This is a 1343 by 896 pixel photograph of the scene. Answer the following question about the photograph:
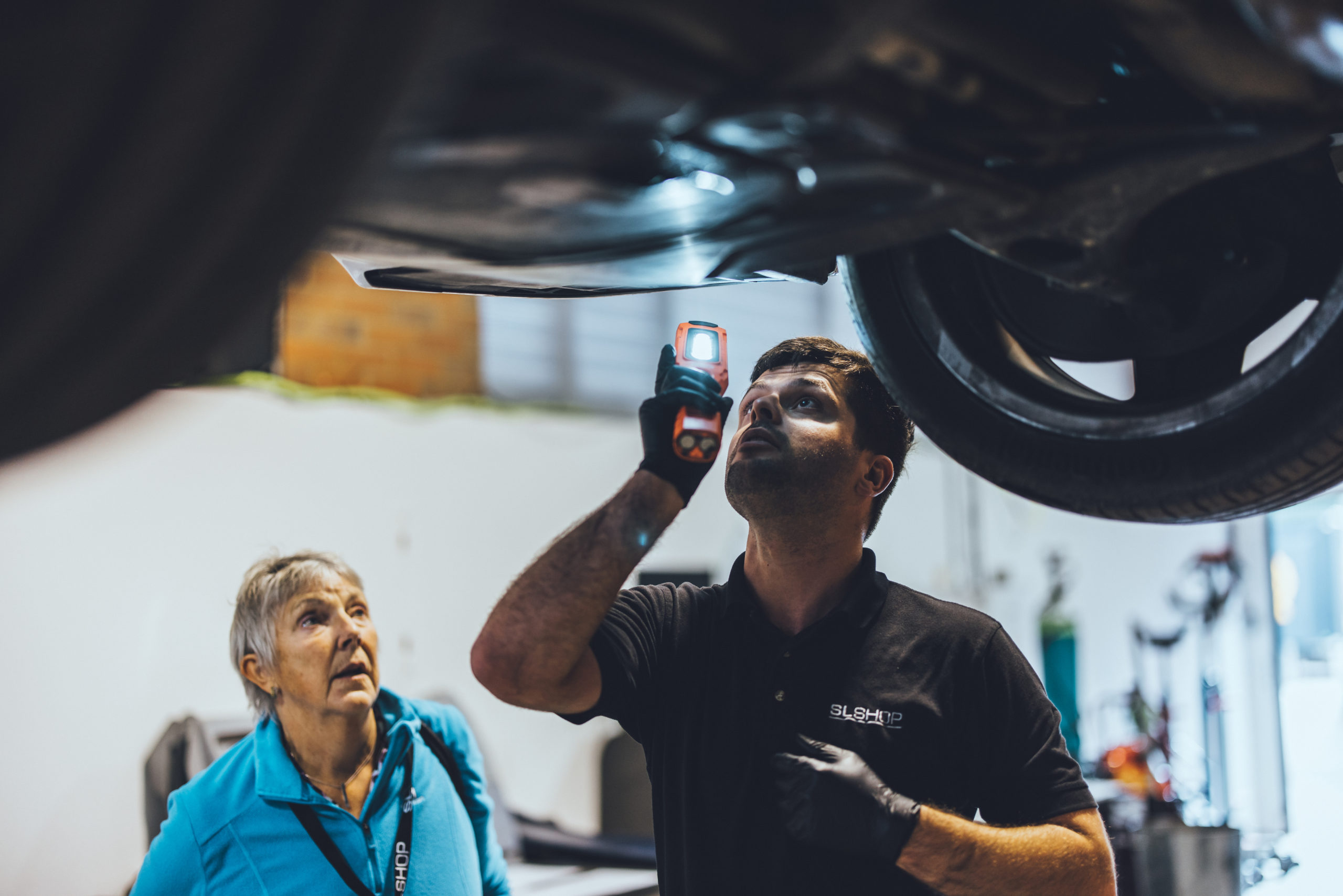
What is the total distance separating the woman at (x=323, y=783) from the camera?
1.76 meters

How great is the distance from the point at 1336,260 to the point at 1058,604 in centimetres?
479

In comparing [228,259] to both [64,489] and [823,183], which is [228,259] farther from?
[64,489]

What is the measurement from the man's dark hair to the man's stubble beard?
113 millimetres

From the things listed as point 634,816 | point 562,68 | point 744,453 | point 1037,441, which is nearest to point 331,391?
point 634,816

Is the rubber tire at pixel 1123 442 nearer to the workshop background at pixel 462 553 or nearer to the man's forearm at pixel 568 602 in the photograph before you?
the man's forearm at pixel 568 602

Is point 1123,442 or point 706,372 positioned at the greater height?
point 706,372

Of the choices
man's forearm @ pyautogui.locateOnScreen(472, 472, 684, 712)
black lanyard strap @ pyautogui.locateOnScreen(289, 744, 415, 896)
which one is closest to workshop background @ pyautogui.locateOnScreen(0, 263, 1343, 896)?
black lanyard strap @ pyautogui.locateOnScreen(289, 744, 415, 896)

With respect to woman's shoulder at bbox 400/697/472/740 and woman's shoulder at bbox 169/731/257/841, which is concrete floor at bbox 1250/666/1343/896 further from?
woman's shoulder at bbox 169/731/257/841

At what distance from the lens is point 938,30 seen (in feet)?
2.34

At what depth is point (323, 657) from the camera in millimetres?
1972

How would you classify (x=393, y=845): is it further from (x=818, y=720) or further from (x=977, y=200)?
(x=977, y=200)

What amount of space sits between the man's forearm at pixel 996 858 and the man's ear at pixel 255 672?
1305 millimetres

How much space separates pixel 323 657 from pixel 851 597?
1058 millimetres

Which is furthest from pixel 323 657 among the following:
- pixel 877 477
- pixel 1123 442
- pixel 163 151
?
pixel 163 151
